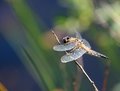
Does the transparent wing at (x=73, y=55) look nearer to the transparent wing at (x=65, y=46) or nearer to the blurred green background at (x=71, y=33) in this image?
the transparent wing at (x=65, y=46)

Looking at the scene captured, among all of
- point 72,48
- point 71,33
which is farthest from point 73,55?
point 71,33

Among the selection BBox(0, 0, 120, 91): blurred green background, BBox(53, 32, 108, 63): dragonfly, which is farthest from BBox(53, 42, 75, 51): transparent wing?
BBox(0, 0, 120, 91): blurred green background

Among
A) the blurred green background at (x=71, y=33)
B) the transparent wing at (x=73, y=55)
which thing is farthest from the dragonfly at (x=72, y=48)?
the blurred green background at (x=71, y=33)

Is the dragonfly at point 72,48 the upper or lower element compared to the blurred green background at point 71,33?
upper

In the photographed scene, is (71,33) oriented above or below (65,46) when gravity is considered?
below

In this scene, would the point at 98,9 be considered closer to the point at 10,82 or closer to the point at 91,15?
the point at 91,15

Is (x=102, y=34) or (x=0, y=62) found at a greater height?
(x=102, y=34)

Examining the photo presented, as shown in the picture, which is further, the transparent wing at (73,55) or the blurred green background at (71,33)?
the blurred green background at (71,33)

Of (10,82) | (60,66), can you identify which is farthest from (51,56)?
(10,82)

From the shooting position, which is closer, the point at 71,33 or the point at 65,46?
the point at 65,46

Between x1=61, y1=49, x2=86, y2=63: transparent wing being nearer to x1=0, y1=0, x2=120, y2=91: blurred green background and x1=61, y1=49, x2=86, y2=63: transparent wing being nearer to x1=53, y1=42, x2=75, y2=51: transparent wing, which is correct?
x1=53, y1=42, x2=75, y2=51: transparent wing

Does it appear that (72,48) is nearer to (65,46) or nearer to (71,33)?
(65,46)
